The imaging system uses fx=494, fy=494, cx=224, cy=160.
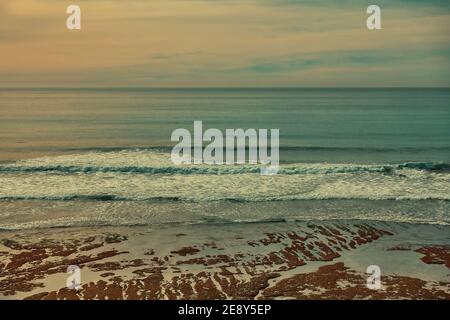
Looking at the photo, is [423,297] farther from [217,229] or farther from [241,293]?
[217,229]

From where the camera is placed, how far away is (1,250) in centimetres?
1040

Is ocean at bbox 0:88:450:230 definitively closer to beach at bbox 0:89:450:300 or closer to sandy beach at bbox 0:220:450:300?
beach at bbox 0:89:450:300

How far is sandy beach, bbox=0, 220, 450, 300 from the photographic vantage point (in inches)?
319

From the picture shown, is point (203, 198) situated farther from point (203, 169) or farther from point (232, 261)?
point (232, 261)

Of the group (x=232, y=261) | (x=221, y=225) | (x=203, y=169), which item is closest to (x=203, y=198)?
(x=221, y=225)

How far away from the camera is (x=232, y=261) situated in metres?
9.62

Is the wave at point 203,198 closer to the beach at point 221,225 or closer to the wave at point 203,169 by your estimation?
the beach at point 221,225

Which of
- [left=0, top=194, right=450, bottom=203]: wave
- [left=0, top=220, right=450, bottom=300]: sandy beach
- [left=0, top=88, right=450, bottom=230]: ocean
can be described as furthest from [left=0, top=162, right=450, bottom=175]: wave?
[left=0, top=220, right=450, bottom=300]: sandy beach

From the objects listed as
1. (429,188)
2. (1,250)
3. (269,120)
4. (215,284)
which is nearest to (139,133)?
(269,120)

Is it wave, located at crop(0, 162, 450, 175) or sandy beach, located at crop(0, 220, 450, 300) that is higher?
wave, located at crop(0, 162, 450, 175)

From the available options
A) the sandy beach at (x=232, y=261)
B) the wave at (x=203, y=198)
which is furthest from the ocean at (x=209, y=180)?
the sandy beach at (x=232, y=261)

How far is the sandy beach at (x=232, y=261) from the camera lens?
8109 mm
